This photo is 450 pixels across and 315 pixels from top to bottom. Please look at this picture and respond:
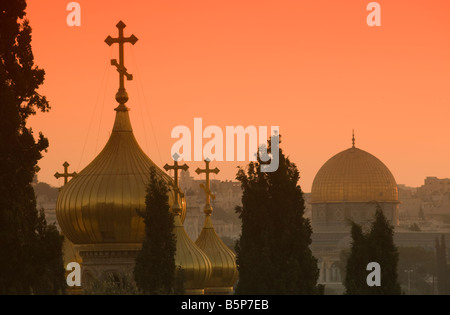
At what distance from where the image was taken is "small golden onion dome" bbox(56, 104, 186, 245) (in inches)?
1932

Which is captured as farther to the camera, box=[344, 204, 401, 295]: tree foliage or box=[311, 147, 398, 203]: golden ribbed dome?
box=[311, 147, 398, 203]: golden ribbed dome

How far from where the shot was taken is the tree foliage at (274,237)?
39375 millimetres

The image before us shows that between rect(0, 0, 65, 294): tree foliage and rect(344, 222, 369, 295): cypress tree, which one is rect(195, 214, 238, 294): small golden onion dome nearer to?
rect(344, 222, 369, 295): cypress tree

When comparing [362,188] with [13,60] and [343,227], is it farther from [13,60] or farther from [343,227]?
[13,60]

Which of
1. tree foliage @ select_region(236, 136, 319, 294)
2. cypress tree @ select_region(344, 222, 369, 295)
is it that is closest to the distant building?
cypress tree @ select_region(344, 222, 369, 295)

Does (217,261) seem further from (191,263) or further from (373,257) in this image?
(373,257)

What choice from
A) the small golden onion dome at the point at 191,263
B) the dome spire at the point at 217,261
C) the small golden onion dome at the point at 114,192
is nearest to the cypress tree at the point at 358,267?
the small golden onion dome at the point at 114,192

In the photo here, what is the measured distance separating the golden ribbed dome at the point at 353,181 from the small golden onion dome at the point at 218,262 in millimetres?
120106

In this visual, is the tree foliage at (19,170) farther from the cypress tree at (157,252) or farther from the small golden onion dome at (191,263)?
the small golden onion dome at (191,263)

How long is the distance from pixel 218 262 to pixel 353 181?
4825 inches

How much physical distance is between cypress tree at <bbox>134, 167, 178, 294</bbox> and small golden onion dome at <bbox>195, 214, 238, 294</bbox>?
17720 mm

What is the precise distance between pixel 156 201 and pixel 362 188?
14042 cm
